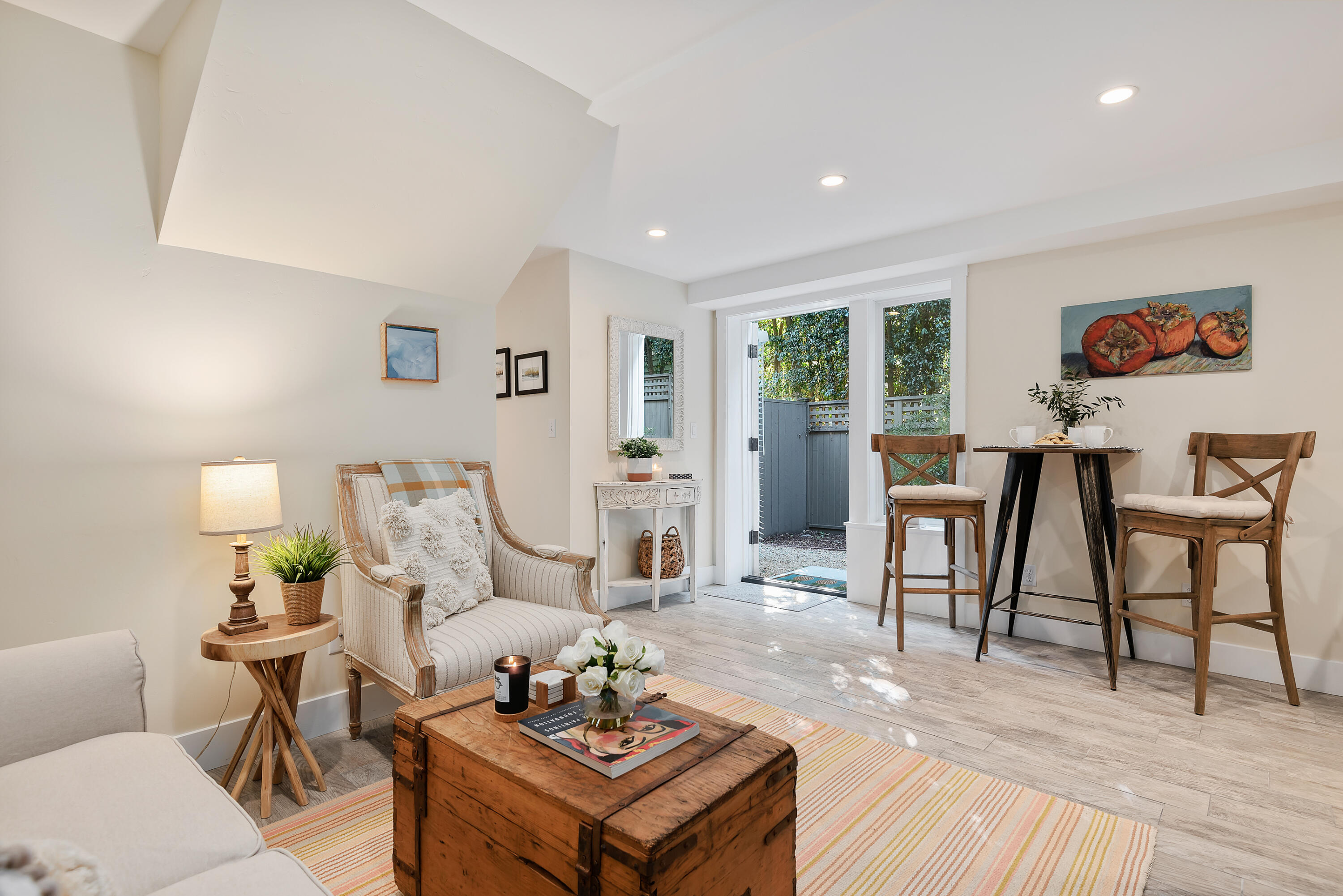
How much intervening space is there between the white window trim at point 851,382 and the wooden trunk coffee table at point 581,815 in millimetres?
3080

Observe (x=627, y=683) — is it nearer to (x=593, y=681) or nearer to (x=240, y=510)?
(x=593, y=681)

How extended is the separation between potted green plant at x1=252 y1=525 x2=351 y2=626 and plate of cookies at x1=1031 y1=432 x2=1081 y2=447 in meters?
3.16

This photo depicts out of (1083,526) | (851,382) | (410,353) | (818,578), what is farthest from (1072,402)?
(410,353)

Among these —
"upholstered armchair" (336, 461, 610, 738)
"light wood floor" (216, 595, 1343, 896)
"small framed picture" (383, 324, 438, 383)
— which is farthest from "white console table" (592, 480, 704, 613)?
"small framed picture" (383, 324, 438, 383)

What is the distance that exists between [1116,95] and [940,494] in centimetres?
186

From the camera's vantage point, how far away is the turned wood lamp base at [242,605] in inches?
77.3

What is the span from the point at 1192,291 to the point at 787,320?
3787 mm

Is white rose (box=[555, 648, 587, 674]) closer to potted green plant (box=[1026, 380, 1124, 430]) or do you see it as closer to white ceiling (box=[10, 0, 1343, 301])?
white ceiling (box=[10, 0, 1343, 301])

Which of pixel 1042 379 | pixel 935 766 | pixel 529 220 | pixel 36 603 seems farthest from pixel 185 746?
pixel 1042 379

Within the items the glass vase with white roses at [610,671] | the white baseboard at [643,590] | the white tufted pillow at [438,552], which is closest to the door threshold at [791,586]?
the white baseboard at [643,590]

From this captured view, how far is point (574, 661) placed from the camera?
1.42 m

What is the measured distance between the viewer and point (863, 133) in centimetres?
254

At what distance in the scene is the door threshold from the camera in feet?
15.3

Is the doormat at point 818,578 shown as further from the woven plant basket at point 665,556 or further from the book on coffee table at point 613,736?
the book on coffee table at point 613,736
